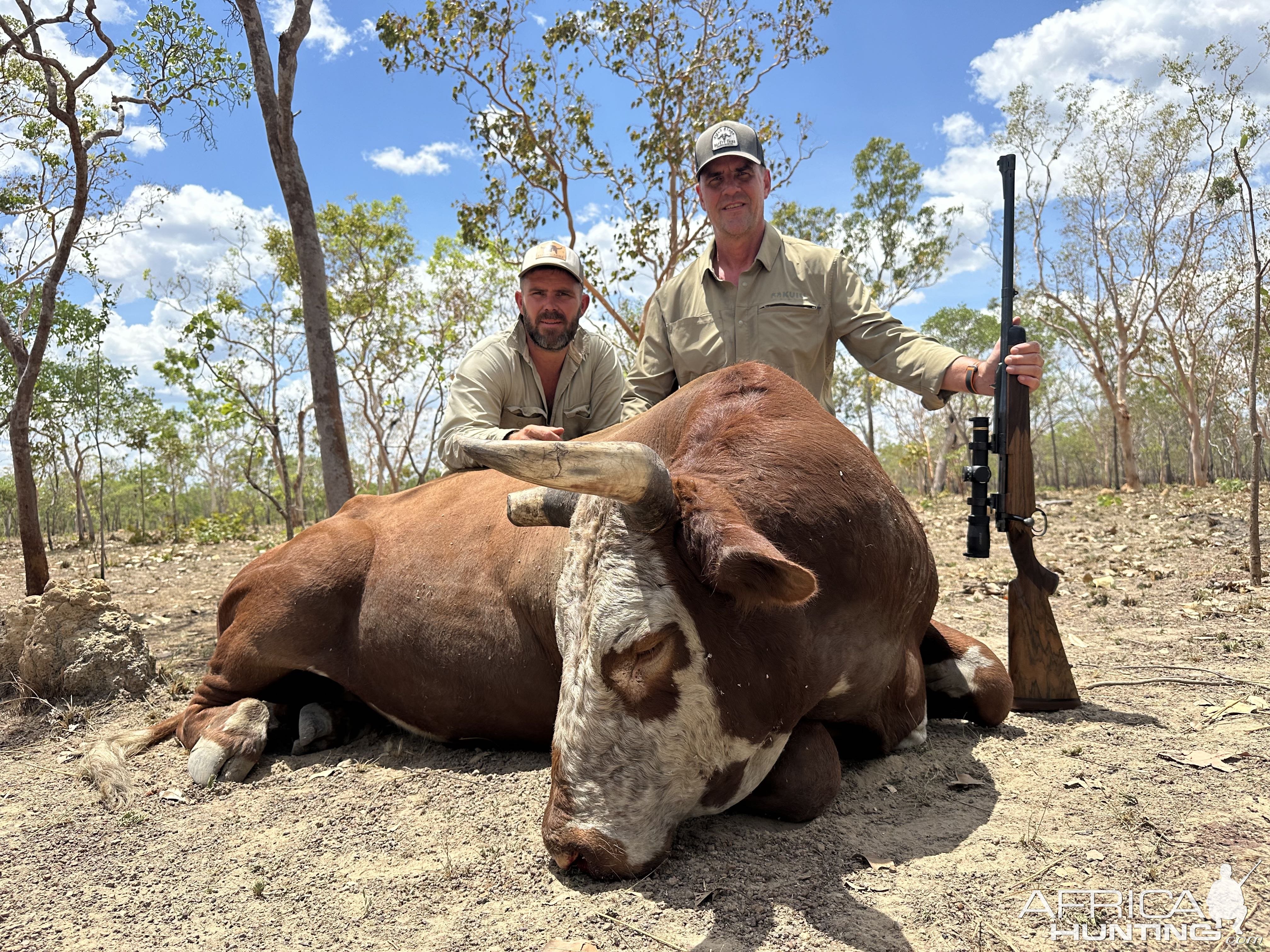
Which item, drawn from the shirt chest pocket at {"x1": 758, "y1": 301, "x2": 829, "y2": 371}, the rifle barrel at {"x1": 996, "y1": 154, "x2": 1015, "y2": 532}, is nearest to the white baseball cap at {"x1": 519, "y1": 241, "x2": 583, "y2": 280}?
the shirt chest pocket at {"x1": 758, "y1": 301, "x2": 829, "y2": 371}

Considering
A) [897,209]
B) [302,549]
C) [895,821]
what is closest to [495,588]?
[302,549]

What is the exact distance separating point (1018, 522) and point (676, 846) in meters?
2.58

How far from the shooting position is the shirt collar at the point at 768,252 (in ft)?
16.4

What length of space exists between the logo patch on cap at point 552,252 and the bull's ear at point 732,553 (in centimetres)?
332

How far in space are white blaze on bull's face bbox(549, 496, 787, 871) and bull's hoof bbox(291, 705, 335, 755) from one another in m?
2.36

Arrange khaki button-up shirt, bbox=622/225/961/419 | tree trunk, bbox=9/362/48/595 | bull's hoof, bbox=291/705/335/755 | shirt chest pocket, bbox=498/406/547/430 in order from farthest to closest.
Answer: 1. tree trunk, bbox=9/362/48/595
2. shirt chest pocket, bbox=498/406/547/430
3. khaki button-up shirt, bbox=622/225/961/419
4. bull's hoof, bbox=291/705/335/755

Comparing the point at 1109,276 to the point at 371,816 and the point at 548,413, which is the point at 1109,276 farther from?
the point at 371,816

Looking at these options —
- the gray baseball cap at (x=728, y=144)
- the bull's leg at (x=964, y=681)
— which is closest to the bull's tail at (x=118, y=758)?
the bull's leg at (x=964, y=681)

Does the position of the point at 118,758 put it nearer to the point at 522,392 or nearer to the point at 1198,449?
the point at 522,392

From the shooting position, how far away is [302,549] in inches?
184

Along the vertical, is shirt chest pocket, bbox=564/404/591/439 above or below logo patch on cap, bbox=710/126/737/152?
below

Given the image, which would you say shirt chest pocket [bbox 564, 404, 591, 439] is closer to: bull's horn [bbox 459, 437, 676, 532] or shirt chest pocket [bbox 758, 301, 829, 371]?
shirt chest pocket [bbox 758, 301, 829, 371]

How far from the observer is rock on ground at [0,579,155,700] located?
5.18m

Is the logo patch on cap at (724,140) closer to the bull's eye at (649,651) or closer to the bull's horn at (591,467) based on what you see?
the bull's horn at (591,467)
